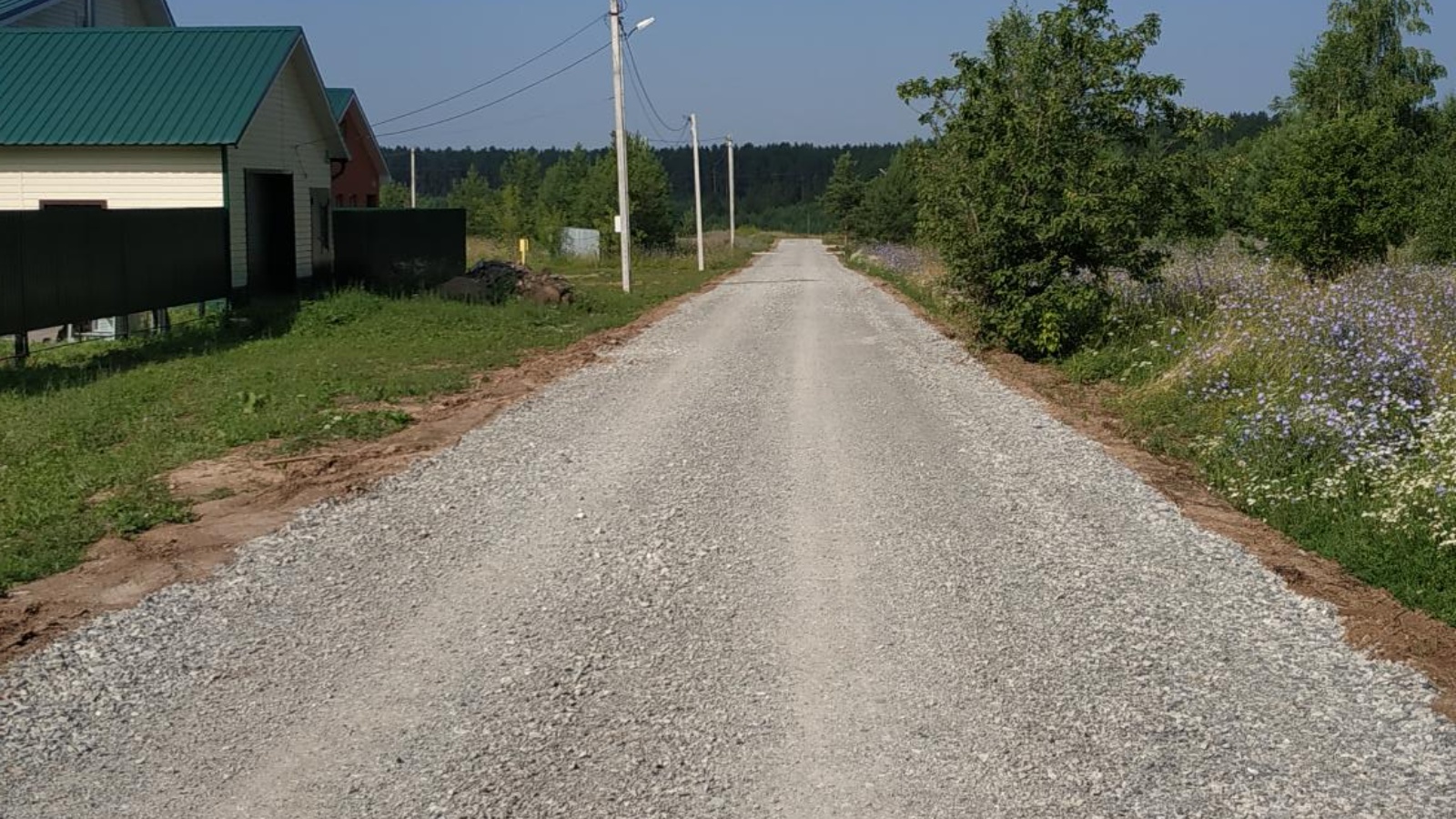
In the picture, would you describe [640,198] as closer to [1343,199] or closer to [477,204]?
[477,204]

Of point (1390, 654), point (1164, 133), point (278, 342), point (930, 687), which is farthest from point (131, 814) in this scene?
point (1164, 133)

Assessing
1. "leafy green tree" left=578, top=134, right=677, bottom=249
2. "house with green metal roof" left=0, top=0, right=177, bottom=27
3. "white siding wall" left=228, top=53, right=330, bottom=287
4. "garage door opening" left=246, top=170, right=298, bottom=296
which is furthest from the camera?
"leafy green tree" left=578, top=134, right=677, bottom=249

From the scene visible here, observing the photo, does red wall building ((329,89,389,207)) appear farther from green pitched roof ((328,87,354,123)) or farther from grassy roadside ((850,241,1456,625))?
grassy roadside ((850,241,1456,625))

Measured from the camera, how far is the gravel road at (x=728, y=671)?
457 cm

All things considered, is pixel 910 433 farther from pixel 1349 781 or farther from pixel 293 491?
pixel 1349 781

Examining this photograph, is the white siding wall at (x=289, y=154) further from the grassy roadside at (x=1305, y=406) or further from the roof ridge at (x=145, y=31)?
the grassy roadside at (x=1305, y=406)

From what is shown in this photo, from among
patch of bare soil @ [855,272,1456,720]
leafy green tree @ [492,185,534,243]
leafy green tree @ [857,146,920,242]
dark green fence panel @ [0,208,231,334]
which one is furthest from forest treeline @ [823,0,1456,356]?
leafy green tree @ [492,185,534,243]

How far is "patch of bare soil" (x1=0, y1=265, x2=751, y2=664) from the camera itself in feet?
21.9

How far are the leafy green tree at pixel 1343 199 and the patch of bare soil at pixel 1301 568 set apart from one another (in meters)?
13.3

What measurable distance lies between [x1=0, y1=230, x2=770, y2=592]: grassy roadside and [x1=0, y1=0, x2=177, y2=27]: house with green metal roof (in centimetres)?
846

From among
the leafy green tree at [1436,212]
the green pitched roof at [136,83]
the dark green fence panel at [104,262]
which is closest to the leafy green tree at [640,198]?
the leafy green tree at [1436,212]

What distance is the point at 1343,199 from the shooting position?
Result: 24359 mm

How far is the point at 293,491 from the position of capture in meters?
9.34

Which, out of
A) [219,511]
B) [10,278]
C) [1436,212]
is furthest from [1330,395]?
[1436,212]
